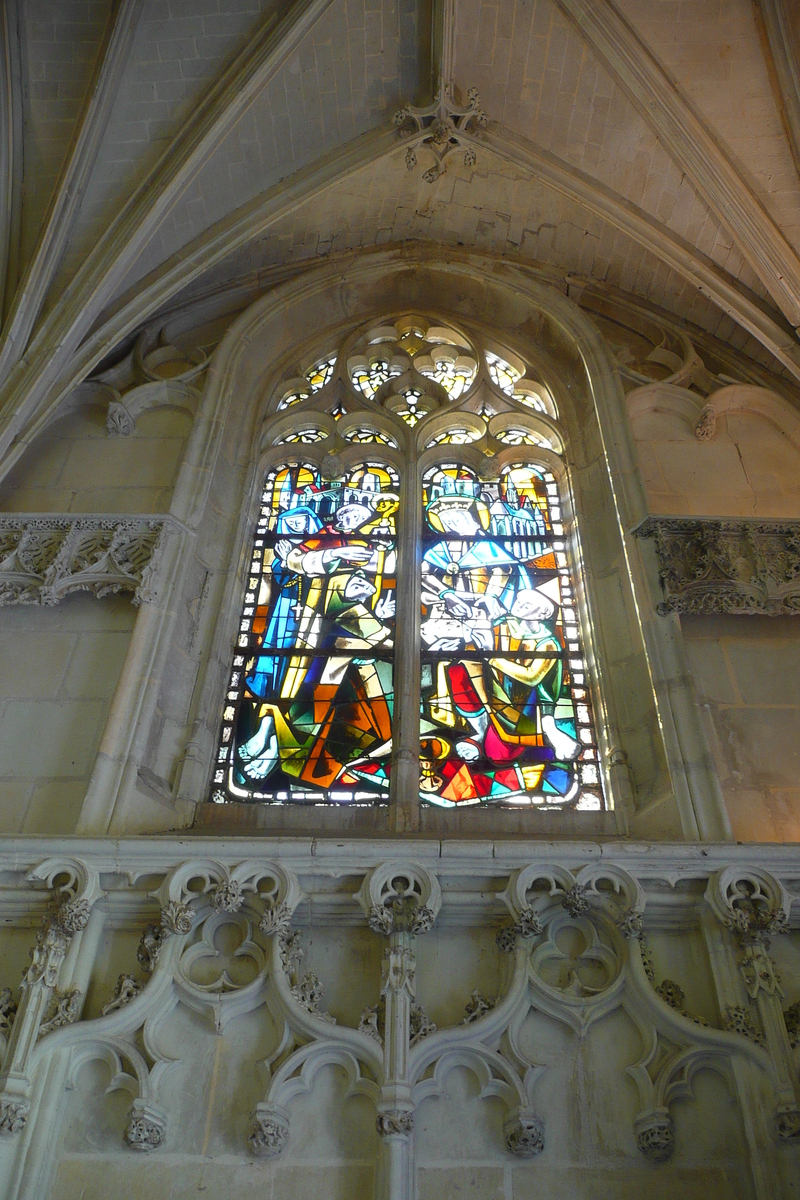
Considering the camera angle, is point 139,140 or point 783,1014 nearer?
point 783,1014

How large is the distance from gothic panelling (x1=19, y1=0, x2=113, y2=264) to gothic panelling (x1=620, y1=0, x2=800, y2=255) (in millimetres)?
3999

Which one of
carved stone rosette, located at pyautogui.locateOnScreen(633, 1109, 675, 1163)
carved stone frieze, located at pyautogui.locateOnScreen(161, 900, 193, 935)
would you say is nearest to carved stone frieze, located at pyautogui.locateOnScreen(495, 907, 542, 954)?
carved stone rosette, located at pyautogui.locateOnScreen(633, 1109, 675, 1163)

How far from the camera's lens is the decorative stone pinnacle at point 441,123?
291 inches

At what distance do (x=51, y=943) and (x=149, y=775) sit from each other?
1.19 m

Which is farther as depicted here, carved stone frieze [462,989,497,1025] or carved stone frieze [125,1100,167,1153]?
carved stone frieze [462,989,497,1025]

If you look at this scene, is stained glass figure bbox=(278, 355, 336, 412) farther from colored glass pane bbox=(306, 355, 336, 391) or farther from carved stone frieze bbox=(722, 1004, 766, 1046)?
carved stone frieze bbox=(722, 1004, 766, 1046)

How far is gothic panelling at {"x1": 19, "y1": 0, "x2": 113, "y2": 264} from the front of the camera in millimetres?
6758

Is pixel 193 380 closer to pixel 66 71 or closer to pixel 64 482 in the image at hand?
pixel 64 482

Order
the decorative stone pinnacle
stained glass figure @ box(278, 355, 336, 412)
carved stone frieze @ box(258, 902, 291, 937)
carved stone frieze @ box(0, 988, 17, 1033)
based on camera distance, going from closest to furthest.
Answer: carved stone frieze @ box(0, 988, 17, 1033) < carved stone frieze @ box(258, 902, 291, 937) < the decorative stone pinnacle < stained glass figure @ box(278, 355, 336, 412)

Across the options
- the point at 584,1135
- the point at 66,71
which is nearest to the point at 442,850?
the point at 584,1135

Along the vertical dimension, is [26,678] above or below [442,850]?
above

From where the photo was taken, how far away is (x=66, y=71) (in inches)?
270

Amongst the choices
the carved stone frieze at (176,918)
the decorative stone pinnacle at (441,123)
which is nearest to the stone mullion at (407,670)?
the carved stone frieze at (176,918)

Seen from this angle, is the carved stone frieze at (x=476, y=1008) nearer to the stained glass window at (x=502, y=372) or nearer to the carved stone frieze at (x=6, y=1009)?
the carved stone frieze at (x=6, y=1009)
